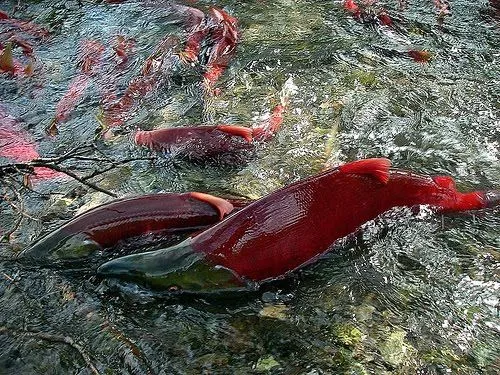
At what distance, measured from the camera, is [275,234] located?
3400 millimetres

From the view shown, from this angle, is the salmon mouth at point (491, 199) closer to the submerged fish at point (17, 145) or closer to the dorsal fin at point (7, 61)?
the submerged fish at point (17, 145)

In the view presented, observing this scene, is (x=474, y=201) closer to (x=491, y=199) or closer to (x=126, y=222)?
(x=491, y=199)

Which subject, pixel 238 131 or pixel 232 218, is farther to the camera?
pixel 238 131

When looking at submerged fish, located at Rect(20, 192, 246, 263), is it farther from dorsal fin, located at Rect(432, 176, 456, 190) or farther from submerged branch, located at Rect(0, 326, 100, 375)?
dorsal fin, located at Rect(432, 176, 456, 190)

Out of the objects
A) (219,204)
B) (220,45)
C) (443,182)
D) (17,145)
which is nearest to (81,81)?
(17,145)

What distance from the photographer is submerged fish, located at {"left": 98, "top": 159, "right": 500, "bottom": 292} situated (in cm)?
335

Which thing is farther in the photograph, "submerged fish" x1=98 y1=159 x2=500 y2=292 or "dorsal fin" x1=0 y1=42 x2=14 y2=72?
"dorsal fin" x1=0 y1=42 x2=14 y2=72

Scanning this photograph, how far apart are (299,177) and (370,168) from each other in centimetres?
95

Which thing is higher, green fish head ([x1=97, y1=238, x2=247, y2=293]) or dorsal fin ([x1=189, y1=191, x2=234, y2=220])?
dorsal fin ([x1=189, y1=191, x2=234, y2=220])

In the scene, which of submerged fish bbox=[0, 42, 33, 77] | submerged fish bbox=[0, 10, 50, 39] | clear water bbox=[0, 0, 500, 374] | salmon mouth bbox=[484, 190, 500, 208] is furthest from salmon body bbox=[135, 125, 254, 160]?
submerged fish bbox=[0, 10, 50, 39]

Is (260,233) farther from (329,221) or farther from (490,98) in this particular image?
(490,98)

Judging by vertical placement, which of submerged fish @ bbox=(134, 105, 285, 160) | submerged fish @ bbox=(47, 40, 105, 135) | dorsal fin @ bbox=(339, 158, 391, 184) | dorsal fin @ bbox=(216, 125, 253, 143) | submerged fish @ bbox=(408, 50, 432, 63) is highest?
dorsal fin @ bbox=(339, 158, 391, 184)

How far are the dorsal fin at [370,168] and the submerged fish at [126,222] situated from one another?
0.76 meters

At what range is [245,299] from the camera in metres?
3.41
